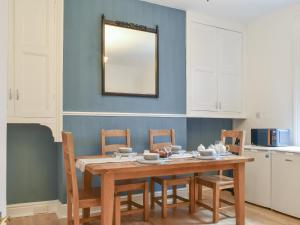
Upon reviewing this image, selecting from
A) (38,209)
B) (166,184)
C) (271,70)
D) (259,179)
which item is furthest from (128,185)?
(271,70)

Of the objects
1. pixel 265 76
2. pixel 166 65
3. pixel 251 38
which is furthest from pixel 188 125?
pixel 251 38

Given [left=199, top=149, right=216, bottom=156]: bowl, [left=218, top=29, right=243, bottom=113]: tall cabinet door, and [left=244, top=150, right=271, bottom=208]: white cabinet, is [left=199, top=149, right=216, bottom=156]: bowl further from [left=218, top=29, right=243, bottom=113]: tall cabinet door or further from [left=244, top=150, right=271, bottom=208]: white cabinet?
[left=218, top=29, right=243, bottom=113]: tall cabinet door

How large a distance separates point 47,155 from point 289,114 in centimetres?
325

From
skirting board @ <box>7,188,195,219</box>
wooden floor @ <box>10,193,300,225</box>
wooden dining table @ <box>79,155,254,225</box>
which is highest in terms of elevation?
wooden dining table @ <box>79,155,254,225</box>

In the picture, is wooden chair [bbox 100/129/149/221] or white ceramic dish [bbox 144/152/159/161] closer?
white ceramic dish [bbox 144/152/159/161]

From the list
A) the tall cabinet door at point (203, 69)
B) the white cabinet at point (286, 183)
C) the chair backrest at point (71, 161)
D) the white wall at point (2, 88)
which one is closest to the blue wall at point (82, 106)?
the tall cabinet door at point (203, 69)

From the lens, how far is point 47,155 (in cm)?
334

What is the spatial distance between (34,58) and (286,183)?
3.21m

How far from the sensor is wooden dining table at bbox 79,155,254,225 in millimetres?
2213

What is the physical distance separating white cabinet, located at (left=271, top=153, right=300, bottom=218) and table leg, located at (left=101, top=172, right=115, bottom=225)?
85.6 inches

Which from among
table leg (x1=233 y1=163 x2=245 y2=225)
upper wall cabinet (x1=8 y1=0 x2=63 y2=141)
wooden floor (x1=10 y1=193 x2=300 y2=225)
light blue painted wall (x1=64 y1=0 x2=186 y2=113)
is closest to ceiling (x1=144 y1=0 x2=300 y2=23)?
light blue painted wall (x1=64 y1=0 x2=186 y2=113)

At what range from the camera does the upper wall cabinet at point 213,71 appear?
4.07 m

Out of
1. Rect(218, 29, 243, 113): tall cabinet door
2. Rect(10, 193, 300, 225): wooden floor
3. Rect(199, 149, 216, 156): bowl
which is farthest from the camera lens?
Rect(218, 29, 243, 113): tall cabinet door

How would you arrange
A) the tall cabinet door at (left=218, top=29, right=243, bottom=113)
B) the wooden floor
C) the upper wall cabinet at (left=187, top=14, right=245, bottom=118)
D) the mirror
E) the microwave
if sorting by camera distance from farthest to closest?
the tall cabinet door at (left=218, top=29, right=243, bottom=113) < the upper wall cabinet at (left=187, top=14, right=245, bottom=118) < the microwave < the mirror < the wooden floor
